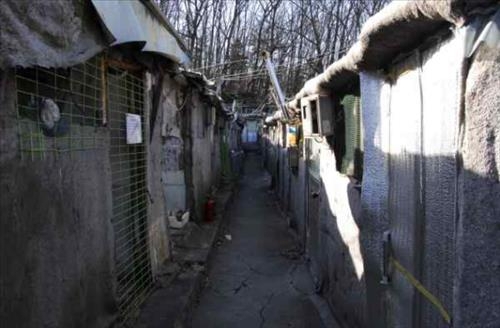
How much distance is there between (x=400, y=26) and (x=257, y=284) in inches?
226

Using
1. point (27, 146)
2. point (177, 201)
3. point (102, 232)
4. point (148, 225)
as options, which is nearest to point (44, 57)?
point (27, 146)

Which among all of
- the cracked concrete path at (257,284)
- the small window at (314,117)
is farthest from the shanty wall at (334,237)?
the cracked concrete path at (257,284)

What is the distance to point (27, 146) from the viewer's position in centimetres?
272

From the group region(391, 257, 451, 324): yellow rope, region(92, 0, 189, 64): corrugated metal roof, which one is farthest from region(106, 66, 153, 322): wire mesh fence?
region(391, 257, 451, 324): yellow rope

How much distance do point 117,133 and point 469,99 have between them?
3.74m

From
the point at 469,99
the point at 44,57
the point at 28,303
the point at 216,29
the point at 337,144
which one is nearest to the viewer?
the point at 469,99

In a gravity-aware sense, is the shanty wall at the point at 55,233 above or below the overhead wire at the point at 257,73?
below

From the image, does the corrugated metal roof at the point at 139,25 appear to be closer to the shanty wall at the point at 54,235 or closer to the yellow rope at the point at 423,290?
the shanty wall at the point at 54,235

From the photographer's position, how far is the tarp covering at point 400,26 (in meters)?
2.01

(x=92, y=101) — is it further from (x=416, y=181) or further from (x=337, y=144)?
(x=337, y=144)

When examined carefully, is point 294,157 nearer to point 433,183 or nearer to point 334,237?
point 334,237

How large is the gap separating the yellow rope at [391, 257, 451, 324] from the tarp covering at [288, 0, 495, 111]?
1481mm

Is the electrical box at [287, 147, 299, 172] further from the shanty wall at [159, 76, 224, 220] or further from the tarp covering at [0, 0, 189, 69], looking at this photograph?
the tarp covering at [0, 0, 189, 69]

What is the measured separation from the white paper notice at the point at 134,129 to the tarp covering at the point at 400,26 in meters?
2.37
